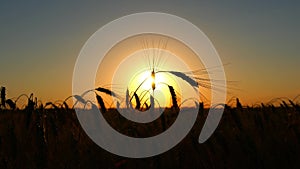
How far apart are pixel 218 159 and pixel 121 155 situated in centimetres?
105

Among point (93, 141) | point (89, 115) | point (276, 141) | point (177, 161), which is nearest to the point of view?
point (177, 161)

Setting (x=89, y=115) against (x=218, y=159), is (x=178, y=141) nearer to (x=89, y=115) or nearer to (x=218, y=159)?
(x=218, y=159)

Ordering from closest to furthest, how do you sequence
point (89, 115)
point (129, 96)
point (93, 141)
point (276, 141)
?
point (129, 96) < point (276, 141) < point (93, 141) < point (89, 115)

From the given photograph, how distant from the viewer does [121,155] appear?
4273 millimetres

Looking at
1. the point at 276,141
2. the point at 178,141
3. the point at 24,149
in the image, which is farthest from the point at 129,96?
the point at 276,141

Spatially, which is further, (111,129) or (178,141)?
(111,129)

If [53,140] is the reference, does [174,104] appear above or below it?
above

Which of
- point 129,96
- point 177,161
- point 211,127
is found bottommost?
point 177,161

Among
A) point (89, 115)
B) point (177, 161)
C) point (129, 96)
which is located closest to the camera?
point (177, 161)

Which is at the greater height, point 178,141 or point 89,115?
point 89,115

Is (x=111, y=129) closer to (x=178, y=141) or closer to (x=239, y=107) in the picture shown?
(x=178, y=141)

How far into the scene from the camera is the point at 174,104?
4020 mm

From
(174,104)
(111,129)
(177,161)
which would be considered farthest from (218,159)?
(111,129)

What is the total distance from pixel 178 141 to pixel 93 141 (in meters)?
1.12
